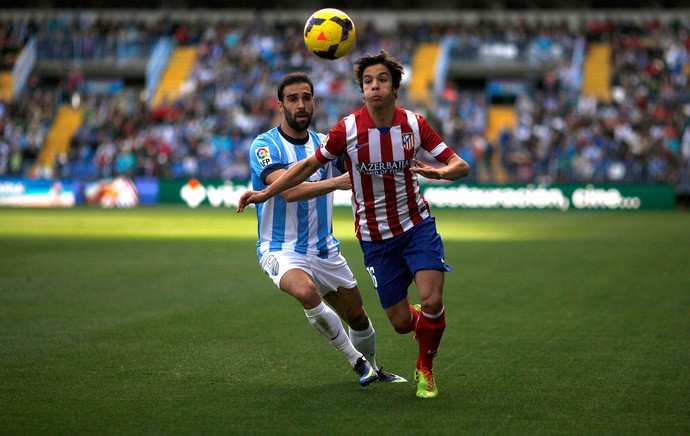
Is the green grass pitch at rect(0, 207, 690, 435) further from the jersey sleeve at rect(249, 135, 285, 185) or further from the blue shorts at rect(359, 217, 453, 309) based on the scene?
the jersey sleeve at rect(249, 135, 285, 185)

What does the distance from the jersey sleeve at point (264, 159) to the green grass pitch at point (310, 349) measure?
1530 millimetres

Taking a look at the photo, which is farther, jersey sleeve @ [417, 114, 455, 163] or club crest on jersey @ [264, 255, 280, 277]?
club crest on jersey @ [264, 255, 280, 277]

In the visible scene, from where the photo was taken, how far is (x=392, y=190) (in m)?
7.04

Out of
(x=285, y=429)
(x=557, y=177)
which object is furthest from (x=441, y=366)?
(x=557, y=177)

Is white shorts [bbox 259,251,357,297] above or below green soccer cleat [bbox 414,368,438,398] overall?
above

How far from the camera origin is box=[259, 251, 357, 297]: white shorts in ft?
23.8

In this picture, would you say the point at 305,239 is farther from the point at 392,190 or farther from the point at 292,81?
the point at 292,81

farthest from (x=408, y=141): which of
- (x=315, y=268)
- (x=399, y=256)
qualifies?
(x=315, y=268)

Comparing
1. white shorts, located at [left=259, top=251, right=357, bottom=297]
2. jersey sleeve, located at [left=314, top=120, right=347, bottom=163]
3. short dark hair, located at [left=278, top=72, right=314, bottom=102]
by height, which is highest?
short dark hair, located at [left=278, top=72, right=314, bottom=102]

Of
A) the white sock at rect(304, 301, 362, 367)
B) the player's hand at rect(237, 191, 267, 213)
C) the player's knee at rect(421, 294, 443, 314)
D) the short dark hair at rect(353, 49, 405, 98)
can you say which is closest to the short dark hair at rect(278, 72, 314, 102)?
the short dark hair at rect(353, 49, 405, 98)

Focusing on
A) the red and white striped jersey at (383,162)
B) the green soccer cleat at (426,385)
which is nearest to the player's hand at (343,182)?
the red and white striped jersey at (383,162)

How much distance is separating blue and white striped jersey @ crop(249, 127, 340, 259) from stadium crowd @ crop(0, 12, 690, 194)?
25.6 meters

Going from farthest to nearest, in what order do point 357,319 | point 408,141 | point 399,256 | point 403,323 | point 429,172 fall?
point 357,319 < point 403,323 < point 399,256 < point 408,141 < point 429,172

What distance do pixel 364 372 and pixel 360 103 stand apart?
3014 centimetres
